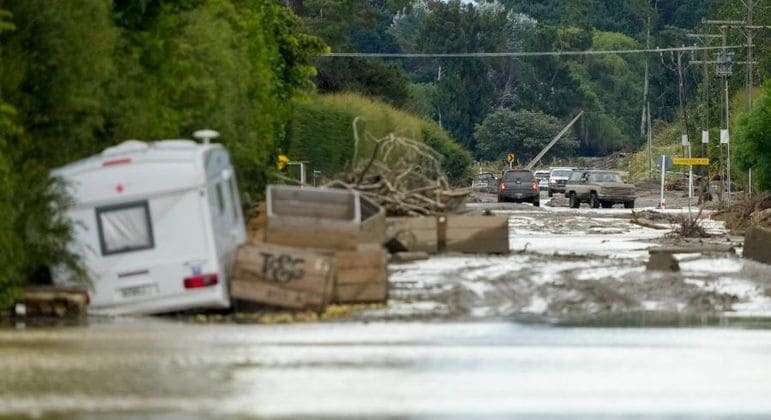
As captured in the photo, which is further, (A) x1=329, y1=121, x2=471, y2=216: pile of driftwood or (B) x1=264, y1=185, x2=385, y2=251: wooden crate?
(A) x1=329, y1=121, x2=471, y2=216: pile of driftwood

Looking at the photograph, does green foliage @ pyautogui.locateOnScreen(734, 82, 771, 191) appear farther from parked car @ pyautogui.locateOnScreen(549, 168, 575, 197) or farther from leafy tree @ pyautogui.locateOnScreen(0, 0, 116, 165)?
leafy tree @ pyautogui.locateOnScreen(0, 0, 116, 165)

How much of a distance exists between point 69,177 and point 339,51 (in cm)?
8918

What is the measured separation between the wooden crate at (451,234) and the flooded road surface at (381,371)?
12.8 m

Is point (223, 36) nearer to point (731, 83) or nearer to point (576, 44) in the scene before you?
point (731, 83)

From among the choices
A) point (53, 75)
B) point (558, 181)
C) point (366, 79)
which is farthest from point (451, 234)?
point (558, 181)

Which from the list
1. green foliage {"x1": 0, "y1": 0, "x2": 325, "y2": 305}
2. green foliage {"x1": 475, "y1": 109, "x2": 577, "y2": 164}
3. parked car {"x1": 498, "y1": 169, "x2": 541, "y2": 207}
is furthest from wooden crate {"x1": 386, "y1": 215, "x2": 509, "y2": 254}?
green foliage {"x1": 475, "y1": 109, "x2": 577, "y2": 164}

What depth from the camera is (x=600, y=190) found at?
92250 millimetres

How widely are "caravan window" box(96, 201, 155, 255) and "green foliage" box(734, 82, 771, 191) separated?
44.3 meters

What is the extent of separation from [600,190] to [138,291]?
6606 cm

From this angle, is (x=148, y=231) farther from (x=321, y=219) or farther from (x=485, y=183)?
(x=485, y=183)

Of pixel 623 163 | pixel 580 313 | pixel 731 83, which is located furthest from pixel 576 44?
pixel 580 313

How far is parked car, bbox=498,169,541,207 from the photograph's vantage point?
9638 centimetres

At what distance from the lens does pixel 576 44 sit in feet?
621

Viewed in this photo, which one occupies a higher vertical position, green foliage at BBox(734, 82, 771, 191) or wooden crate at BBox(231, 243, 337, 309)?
wooden crate at BBox(231, 243, 337, 309)
